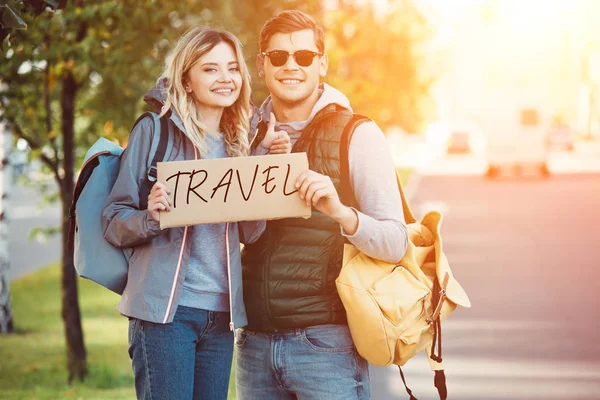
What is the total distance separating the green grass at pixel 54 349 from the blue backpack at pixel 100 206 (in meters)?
4.05

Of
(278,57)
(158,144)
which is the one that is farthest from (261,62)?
(158,144)

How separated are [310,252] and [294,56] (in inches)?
26.0

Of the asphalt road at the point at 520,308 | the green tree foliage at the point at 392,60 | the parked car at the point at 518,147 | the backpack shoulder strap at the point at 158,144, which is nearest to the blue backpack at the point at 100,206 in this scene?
the backpack shoulder strap at the point at 158,144

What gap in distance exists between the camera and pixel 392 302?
3350mm

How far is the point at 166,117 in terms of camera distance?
3424 millimetres

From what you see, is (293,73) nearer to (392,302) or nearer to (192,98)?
(192,98)

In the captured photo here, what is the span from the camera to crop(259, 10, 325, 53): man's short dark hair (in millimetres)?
3529

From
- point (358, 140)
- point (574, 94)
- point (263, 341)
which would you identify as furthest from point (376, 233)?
point (574, 94)

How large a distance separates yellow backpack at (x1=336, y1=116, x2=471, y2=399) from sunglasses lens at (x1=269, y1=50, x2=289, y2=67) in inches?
12.9

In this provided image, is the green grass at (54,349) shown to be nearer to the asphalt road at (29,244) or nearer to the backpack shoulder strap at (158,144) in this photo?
the asphalt road at (29,244)

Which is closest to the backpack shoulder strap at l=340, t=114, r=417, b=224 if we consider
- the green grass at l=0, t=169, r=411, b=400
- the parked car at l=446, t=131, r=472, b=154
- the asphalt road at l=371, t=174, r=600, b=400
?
the asphalt road at l=371, t=174, r=600, b=400

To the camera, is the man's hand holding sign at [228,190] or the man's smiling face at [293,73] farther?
the man's smiling face at [293,73]

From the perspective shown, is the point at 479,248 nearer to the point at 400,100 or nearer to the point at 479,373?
the point at 479,373

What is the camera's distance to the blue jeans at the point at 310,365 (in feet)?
11.1
